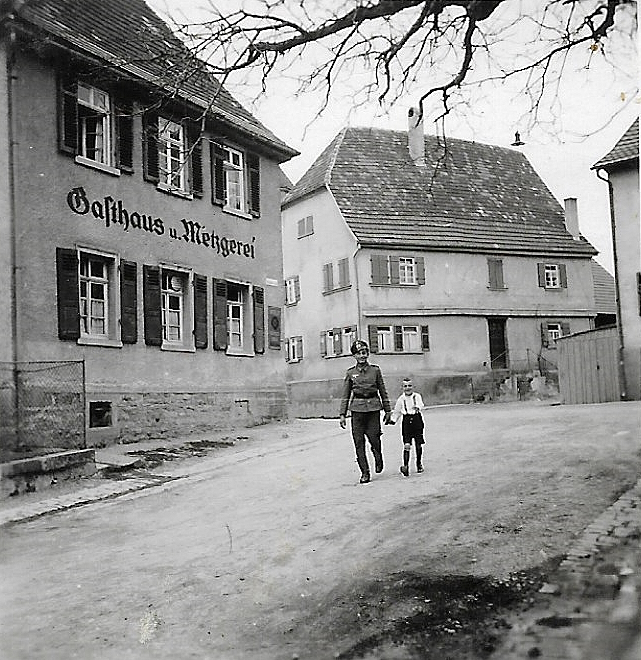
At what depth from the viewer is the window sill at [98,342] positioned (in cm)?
279

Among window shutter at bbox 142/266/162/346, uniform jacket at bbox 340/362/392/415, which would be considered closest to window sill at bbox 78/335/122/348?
window shutter at bbox 142/266/162/346

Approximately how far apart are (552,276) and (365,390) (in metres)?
0.68

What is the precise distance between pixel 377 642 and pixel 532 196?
1397mm

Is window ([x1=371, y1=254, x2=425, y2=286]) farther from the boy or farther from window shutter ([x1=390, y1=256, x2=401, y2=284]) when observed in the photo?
the boy

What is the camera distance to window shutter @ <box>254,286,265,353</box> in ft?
9.28

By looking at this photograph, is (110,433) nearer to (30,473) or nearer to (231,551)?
(30,473)

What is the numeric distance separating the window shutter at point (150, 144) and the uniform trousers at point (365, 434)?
1.08 metres

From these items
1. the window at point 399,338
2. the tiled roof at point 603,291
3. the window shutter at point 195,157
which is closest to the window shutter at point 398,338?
the window at point 399,338

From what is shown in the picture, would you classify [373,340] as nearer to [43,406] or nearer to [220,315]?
[220,315]

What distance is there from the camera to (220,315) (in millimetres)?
2998

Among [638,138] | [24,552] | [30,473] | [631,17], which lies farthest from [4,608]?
[631,17]

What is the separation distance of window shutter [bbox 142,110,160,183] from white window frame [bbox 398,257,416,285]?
0.91m

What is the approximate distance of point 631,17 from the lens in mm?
1938

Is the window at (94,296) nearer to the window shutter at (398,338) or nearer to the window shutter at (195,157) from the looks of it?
the window shutter at (195,157)
